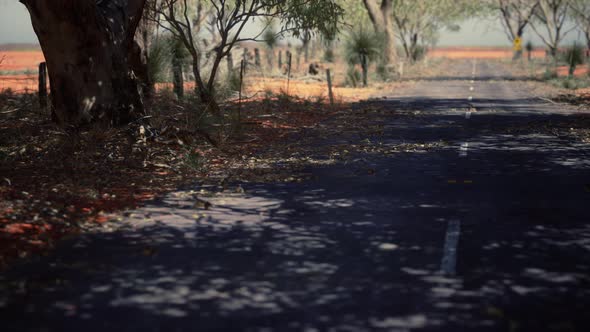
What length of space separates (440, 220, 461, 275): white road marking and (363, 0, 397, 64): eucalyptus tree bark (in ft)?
109

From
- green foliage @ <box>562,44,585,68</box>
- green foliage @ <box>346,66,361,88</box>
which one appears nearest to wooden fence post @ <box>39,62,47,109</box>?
green foliage @ <box>346,66,361,88</box>

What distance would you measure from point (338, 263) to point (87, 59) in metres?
7.34

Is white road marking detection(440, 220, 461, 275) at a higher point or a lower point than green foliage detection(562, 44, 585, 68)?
lower

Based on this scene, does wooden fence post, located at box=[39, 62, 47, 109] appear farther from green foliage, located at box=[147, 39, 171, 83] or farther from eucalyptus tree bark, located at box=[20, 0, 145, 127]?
eucalyptus tree bark, located at box=[20, 0, 145, 127]

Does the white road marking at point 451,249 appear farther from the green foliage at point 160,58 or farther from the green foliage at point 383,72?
the green foliage at point 383,72

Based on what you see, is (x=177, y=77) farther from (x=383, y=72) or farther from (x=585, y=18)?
(x=585, y=18)

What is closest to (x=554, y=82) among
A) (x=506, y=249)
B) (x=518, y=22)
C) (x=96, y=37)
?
(x=96, y=37)

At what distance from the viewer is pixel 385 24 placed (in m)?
41.0

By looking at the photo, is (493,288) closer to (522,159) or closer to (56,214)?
(56,214)

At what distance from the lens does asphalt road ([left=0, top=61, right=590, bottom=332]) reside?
15.2 ft

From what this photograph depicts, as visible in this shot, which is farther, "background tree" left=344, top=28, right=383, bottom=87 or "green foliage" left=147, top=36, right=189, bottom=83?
"background tree" left=344, top=28, right=383, bottom=87

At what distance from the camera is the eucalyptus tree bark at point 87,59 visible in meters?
11.3

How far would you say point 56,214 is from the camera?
24.6 ft

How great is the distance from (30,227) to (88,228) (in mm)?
557
